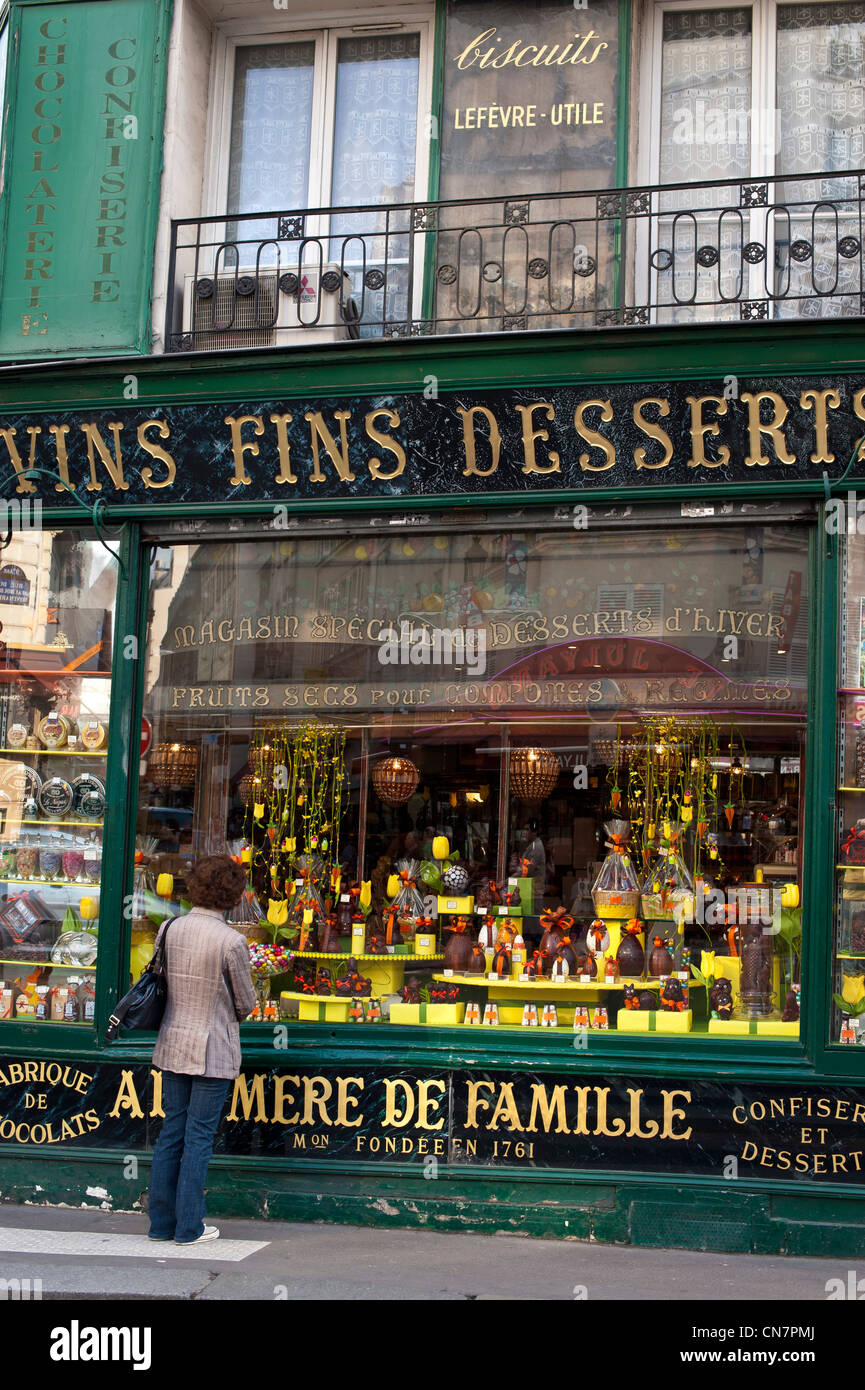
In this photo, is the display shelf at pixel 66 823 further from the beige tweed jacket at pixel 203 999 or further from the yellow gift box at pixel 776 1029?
the yellow gift box at pixel 776 1029

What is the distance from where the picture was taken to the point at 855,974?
22.2ft

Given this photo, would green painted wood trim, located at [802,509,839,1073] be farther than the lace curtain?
No

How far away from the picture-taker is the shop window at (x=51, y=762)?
25.5 feet

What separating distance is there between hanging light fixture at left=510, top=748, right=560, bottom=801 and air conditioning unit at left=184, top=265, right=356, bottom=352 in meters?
2.72

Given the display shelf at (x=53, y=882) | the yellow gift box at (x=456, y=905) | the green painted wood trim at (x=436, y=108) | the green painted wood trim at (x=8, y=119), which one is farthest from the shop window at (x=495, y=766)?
the green painted wood trim at (x=8, y=119)

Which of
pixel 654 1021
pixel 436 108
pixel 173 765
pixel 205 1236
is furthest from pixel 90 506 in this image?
pixel 654 1021

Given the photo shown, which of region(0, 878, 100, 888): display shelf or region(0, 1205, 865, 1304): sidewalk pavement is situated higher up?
region(0, 878, 100, 888): display shelf

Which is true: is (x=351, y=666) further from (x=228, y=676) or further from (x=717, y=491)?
(x=717, y=491)

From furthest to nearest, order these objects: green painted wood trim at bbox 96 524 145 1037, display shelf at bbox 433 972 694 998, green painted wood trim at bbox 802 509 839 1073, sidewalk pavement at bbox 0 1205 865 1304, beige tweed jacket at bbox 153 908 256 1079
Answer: green painted wood trim at bbox 96 524 145 1037, display shelf at bbox 433 972 694 998, green painted wood trim at bbox 802 509 839 1073, beige tweed jacket at bbox 153 908 256 1079, sidewalk pavement at bbox 0 1205 865 1304

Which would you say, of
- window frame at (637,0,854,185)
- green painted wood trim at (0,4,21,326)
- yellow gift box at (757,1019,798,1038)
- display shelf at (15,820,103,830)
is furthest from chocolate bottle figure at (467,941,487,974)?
green painted wood trim at (0,4,21,326)

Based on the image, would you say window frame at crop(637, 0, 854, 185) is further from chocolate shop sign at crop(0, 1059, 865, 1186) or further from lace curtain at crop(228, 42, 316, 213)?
chocolate shop sign at crop(0, 1059, 865, 1186)

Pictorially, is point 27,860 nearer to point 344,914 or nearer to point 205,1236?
point 344,914

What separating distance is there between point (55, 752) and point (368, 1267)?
3.52 m

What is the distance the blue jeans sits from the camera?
248 inches
